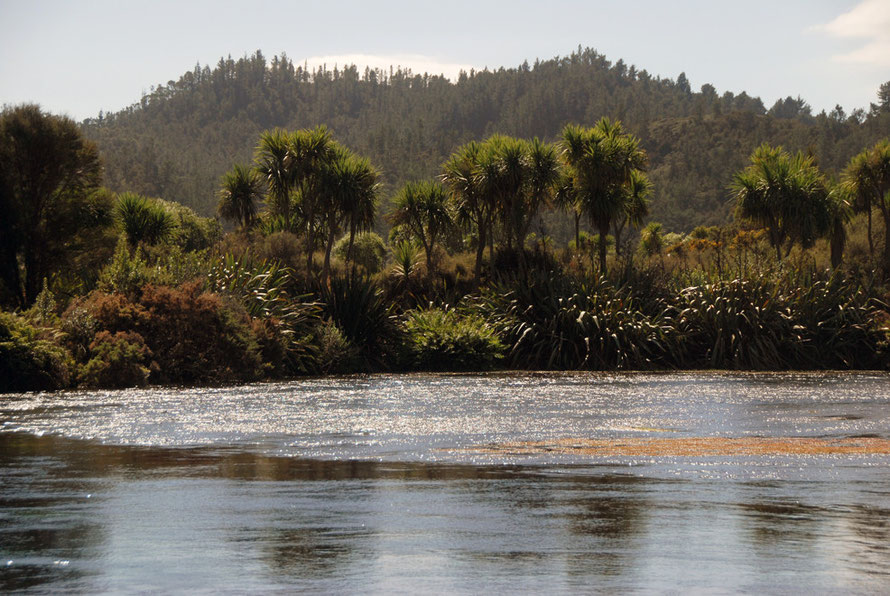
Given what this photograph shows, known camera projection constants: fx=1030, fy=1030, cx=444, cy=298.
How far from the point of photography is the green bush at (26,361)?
24312mm

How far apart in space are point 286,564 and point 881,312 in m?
32.4

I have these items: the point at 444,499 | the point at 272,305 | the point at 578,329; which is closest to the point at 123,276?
the point at 272,305

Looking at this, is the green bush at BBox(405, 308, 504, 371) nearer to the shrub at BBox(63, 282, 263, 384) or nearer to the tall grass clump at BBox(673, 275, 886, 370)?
the tall grass clump at BBox(673, 275, 886, 370)

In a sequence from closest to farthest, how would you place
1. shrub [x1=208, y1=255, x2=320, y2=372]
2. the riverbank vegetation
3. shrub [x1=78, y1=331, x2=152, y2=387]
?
shrub [x1=78, y1=331, x2=152, y2=387] → the riverbank vegetation → shrub [x1=208, y1=255, x2=320, y2=372]

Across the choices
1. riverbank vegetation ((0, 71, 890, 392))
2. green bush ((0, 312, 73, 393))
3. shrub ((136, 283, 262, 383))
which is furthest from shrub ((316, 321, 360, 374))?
green bush ((0, 312, 73, 393))

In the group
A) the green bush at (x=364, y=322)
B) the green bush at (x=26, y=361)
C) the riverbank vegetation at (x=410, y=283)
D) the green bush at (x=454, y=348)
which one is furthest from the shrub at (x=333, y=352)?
the green bush at (x=26, y=361)

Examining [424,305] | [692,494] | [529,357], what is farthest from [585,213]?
[692,494]

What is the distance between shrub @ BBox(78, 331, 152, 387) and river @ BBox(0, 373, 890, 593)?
5.14m

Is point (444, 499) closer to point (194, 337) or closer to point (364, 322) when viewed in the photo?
point (194, 337)

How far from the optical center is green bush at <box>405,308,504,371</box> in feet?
110

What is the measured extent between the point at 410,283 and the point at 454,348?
412 inches

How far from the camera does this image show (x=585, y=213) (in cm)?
4388

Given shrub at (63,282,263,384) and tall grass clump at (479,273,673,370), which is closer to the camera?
shrub at (63,282,263,384)

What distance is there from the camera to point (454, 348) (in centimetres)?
3375
